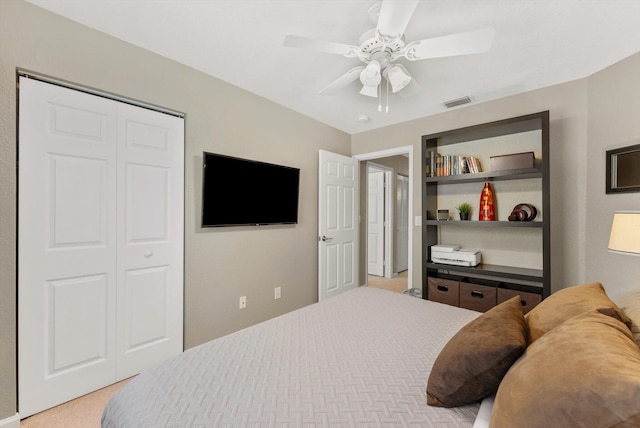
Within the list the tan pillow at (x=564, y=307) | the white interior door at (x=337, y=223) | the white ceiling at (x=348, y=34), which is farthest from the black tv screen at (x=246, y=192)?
the tan pillow at (x=564, y=307)

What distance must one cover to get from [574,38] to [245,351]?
114 inches

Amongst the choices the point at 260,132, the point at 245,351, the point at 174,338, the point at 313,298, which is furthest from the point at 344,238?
the point at 245,351

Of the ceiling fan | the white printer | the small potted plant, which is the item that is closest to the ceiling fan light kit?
the ceiling fan

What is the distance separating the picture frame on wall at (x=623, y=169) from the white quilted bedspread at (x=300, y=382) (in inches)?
70.7

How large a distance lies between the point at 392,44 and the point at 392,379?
69.1 inches

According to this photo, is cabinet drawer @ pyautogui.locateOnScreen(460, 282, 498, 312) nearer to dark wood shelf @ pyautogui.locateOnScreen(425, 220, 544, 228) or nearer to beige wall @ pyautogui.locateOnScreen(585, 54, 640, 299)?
dark wood shelf @ pyautogui.locateOnScreen(425, 220, 544, 228)

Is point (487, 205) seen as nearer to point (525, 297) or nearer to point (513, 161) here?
point (513, 161)

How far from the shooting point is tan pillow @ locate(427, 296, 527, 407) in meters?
0.84

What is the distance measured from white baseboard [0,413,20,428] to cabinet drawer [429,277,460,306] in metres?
3.27

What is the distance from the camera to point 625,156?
2084mm

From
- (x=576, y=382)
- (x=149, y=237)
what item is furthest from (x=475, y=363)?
(x=149, y=237)

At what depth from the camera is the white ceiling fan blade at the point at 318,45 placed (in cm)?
154

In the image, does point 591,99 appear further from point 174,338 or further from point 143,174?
point 174,338

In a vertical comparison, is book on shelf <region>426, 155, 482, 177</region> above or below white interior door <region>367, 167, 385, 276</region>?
above
